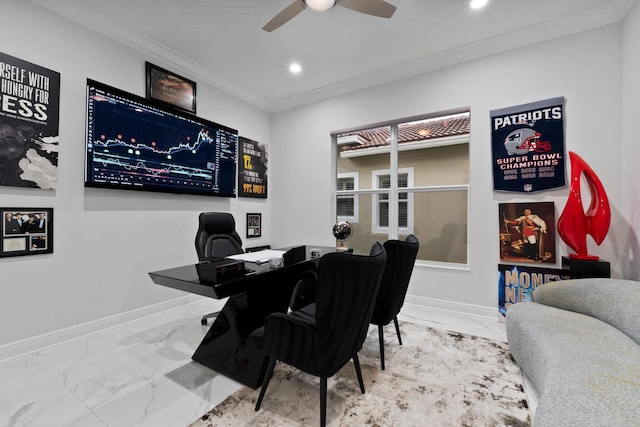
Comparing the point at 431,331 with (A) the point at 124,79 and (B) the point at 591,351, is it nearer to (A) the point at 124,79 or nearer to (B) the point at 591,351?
(B) the point at 591,351

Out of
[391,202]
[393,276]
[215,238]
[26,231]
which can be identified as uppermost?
[391,202]

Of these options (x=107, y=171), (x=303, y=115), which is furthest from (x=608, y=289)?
(x=107, y=171)

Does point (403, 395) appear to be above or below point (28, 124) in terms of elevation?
below

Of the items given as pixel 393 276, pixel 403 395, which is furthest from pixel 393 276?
pixel 403 395

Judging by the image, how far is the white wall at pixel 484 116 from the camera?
2.63 m

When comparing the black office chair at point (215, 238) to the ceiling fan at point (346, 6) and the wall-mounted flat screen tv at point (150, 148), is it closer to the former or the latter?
the wall-mounted flat screen tv at point (150, 148)

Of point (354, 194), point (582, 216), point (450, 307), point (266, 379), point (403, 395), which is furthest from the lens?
point (354, 194)

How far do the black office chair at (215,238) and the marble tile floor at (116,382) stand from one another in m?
0.60

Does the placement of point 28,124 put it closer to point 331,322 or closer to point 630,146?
point 331,322

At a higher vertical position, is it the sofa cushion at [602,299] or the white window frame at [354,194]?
the white window frame at [354,194]

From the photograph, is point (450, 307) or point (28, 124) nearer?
point (28, 124)

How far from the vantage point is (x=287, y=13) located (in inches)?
85.8

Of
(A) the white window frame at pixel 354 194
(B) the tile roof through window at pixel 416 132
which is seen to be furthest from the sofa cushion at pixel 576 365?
(A) the white window frame at pixel 354 194

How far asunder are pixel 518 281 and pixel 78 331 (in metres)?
4.38
